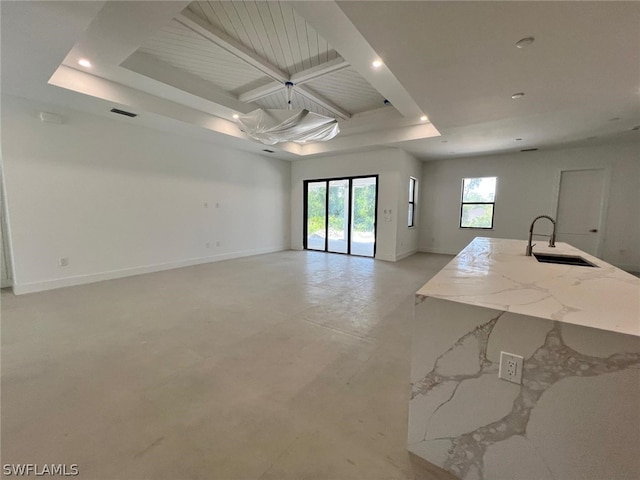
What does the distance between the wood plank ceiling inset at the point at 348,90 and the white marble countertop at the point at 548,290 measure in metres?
3.12

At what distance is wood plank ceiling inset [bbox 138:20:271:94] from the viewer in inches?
120

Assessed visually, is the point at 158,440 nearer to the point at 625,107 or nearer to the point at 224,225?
the point at 224,225

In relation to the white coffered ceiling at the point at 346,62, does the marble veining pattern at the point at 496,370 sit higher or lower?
lower

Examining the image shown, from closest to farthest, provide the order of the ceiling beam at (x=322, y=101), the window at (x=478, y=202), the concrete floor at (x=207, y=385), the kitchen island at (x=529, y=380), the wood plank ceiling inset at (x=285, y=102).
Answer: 1. the kitchen island at (x=529, y=380)
2. the concrete floor at (x=207, y=385)
3. the ceiling beam at (x=322, y=101)
4. the wood plank ceiling inset at (x=285, y=102)
5. the window at (x=478, y=202)

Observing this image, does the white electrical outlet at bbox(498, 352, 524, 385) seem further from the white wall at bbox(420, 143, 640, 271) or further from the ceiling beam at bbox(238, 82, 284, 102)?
the white wall at bbox(420, 143, 640, 271)

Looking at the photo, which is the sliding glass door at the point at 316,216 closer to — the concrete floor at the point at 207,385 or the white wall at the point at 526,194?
the white wall at the point at 526,194

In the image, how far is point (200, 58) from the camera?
3.53 metres

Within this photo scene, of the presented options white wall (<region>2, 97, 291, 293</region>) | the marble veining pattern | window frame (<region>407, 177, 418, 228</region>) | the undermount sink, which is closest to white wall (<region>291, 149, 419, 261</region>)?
window frame (<region>407, 177, 418, 228</region>)

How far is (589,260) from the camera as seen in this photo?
7.05 feet

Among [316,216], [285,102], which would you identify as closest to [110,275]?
[285,102]

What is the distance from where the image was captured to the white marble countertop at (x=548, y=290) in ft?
3.32

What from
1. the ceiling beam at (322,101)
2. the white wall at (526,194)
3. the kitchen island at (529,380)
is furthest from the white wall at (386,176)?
the kitchen island at (529,380)

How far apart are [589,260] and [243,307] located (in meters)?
3.47

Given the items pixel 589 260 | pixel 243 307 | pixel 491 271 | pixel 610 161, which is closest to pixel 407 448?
pixel 491 271
